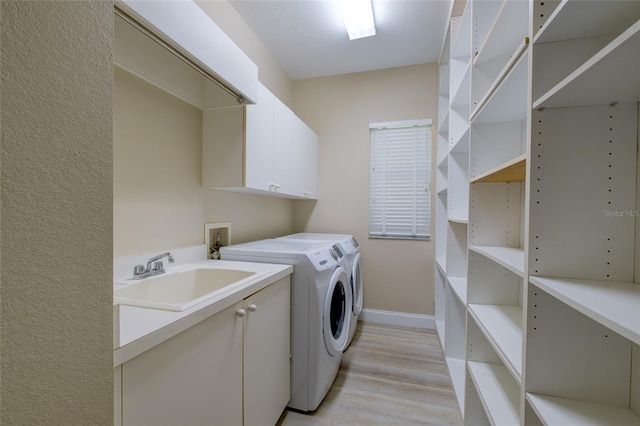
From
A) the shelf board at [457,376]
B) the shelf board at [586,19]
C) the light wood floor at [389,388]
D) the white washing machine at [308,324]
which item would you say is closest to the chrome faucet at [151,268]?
the white washing machine at [308,324]

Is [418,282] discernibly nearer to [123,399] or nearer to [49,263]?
[123,399]

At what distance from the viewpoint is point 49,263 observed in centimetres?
48

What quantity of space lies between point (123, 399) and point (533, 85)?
1431mm

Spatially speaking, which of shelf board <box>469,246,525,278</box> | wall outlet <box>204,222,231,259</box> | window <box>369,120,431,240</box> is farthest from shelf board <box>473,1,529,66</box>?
wall outlet <box>204,222,231,259</box>

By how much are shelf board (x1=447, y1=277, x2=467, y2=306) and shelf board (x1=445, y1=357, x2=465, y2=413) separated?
57 cm

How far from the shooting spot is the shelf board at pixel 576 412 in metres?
0.73

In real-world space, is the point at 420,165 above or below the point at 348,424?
above

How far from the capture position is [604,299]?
2.20ft

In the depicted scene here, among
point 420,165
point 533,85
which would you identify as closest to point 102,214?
point 533,85

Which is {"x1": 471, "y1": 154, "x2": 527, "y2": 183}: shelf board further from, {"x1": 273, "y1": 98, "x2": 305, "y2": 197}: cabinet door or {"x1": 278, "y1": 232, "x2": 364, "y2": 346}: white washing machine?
{"x1": 273, "y1": 98, "x2": 305, "y2": 197}: cabinet door

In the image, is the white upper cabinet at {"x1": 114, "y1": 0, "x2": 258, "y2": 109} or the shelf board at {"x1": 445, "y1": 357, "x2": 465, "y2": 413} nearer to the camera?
the white upper cabinet at {"x1": 114, "y1": 0, "x2": 258, "y2": 109}

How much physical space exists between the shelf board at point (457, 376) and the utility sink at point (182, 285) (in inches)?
58.6

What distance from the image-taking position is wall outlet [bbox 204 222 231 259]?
6.25 ft

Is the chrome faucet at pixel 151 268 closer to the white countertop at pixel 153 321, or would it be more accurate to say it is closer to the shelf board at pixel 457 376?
the white countertop at pixel 153 321
